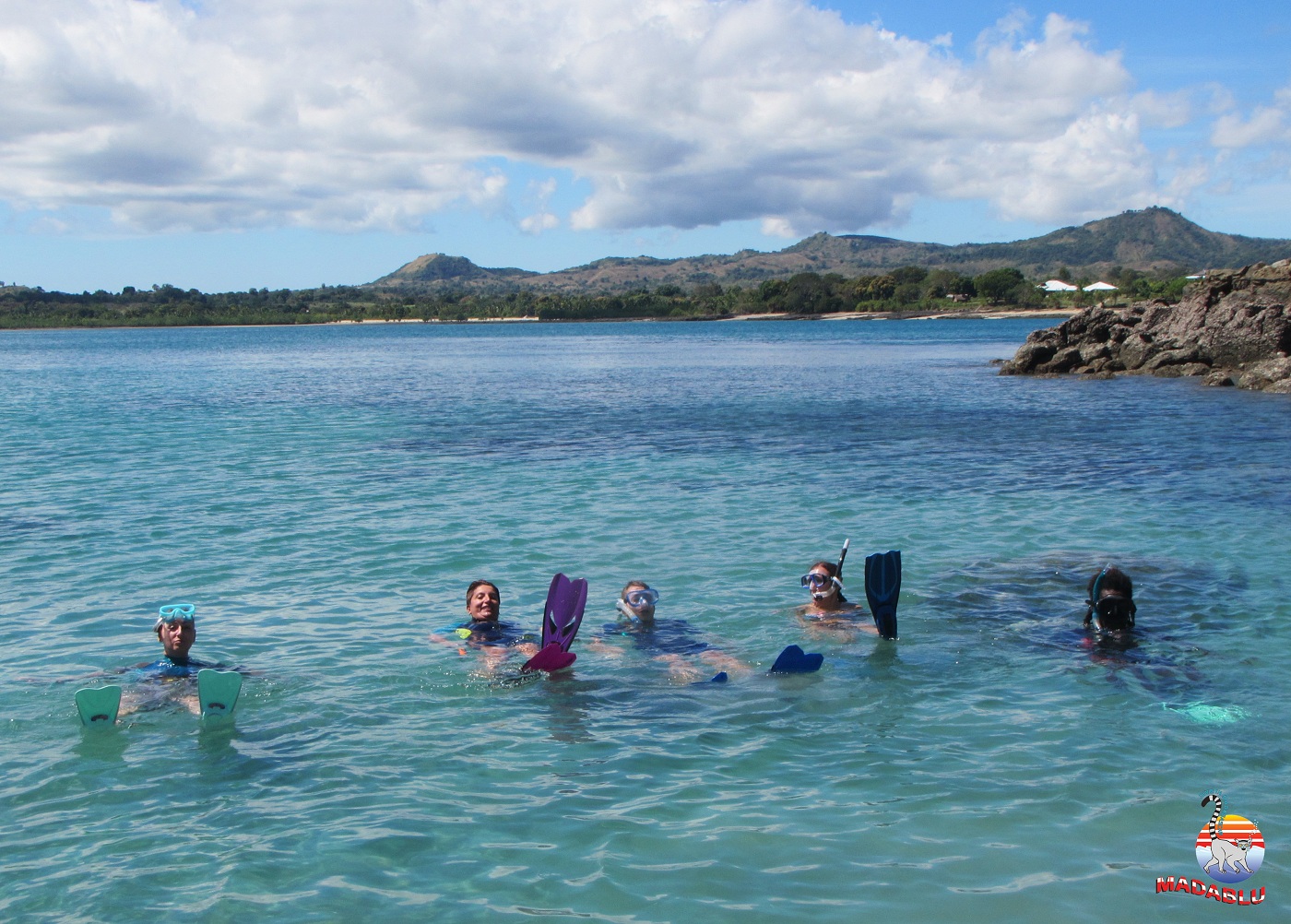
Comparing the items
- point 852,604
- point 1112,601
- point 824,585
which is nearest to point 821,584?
point 824,585

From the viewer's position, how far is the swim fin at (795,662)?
367 inches

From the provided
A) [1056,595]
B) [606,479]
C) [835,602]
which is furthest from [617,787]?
[606,479]

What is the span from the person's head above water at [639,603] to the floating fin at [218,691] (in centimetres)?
388

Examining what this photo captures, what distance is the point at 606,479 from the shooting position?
2080 cm

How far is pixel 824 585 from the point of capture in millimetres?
11180

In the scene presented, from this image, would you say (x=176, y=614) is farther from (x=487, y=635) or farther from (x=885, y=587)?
(x=885, y=587)

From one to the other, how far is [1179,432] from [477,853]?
82.8 feet

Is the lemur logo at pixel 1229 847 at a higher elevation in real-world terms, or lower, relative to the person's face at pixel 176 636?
lower

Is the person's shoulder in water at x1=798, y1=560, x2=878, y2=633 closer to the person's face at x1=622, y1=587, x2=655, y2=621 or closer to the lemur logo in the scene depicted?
the person's face at x1=622, y1=587, x2=655, y2=621

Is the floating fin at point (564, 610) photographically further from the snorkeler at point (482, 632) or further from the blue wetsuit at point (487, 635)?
the blue wetsuit at point (487, 635)

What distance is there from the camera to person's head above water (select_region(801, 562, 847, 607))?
11.2m

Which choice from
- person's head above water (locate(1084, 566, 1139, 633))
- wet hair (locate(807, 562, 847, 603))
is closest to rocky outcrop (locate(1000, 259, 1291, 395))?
person's head above water (locate(1084, 566, 1139, 633))

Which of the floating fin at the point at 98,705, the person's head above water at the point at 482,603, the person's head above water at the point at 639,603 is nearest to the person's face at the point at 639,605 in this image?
the person's head above water at the point at 639,603

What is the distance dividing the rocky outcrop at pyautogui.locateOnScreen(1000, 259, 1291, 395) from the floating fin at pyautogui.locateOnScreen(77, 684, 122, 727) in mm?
37205
